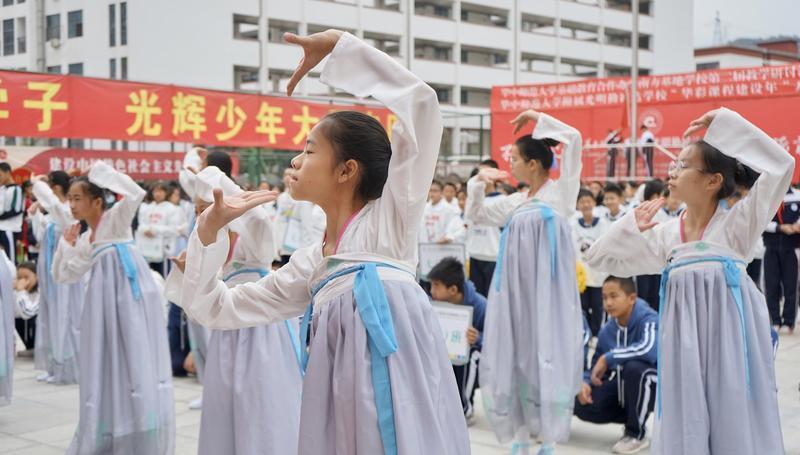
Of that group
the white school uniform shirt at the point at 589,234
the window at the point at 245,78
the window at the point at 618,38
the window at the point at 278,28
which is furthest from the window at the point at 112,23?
the window at the point at 618,38

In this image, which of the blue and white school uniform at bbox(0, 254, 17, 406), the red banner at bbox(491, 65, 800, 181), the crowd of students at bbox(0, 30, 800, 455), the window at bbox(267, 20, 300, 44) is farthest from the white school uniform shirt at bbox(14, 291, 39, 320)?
the window at bbox(267, 20, 300, 44)

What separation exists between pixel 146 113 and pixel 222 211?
9777 millimetres

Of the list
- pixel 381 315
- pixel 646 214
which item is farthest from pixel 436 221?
pixel 381 315

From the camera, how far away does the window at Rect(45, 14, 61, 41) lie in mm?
12227

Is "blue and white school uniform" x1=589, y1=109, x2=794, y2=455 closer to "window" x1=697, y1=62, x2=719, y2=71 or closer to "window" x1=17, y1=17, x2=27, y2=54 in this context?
"window" x1=17, y1=17, x2=27, y2=54

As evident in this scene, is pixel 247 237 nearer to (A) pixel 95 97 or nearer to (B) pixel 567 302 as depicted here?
(B) pixel 567 302

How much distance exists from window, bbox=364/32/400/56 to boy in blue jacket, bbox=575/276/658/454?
29844mm

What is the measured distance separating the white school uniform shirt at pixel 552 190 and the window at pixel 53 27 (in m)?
8.37

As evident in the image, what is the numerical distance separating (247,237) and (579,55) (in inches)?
1573

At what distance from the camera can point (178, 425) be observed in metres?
5.82

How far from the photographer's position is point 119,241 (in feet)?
16.1

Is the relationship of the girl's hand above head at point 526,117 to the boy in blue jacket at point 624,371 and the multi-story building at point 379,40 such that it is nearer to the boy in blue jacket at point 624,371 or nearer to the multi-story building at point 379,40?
the boy in blue jacket at point 624,371

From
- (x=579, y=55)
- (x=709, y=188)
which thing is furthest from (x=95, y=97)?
(x=579, y=55)

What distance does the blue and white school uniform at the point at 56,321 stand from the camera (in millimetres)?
7254
